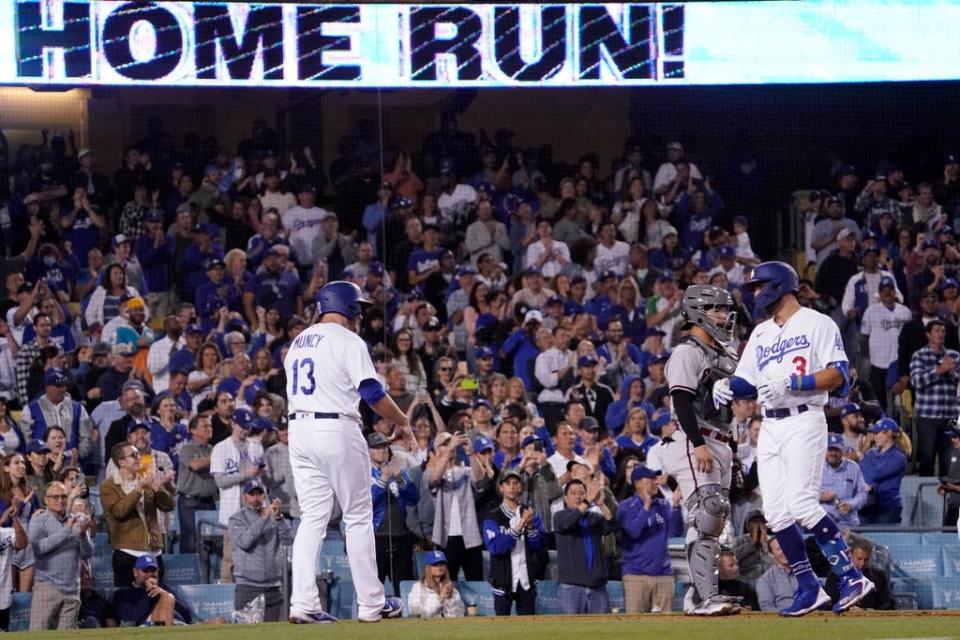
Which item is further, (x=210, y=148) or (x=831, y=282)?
(x=210, y=148)

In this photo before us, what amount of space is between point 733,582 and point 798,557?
3.66 m

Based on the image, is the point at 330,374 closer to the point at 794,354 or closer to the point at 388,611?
the point at 388,611

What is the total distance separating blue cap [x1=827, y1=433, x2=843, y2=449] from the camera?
1205cm

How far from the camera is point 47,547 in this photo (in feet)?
34.9

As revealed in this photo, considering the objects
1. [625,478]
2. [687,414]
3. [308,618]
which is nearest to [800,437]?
[687,414]

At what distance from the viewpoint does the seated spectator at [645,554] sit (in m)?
11.2

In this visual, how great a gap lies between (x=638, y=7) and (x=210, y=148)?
19.3 feet

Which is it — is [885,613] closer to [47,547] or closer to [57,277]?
[47,547]

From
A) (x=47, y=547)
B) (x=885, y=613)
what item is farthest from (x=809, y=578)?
(x=47, y=547)

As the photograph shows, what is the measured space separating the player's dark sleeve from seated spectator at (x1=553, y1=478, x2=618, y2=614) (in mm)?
3345

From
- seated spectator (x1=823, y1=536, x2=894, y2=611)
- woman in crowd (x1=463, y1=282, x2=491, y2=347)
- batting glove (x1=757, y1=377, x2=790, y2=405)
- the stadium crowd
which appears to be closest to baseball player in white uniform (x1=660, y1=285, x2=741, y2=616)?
the stadium crowd

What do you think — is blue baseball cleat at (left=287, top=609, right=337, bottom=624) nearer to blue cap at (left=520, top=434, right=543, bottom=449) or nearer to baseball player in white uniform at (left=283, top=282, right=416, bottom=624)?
baseball player in white uniform at (left=283, top=282, right=416, bottom=624)

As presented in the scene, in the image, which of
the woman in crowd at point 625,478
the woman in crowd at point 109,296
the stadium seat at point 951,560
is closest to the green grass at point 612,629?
the woman in crowd at point 625,478

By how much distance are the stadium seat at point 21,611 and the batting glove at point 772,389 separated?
18.9 feet
